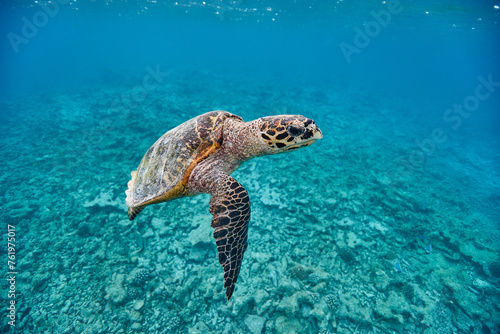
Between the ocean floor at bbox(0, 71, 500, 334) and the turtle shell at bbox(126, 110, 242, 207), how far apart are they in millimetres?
1867

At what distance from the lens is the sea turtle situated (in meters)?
2.18

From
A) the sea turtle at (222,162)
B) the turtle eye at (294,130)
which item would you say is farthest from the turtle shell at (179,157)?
the turtle eye at (294,130)

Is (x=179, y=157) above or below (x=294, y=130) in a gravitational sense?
below

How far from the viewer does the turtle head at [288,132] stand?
228cm

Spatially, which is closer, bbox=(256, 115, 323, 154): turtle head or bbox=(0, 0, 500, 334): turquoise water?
bbox=(256, 115, 323, 154): turtle head

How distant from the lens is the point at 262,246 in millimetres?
4496

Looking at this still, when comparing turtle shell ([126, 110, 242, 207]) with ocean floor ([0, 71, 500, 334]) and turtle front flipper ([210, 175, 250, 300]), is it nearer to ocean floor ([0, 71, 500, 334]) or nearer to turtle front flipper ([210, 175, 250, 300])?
turtle front flipper ([210, 175, 250, 300])

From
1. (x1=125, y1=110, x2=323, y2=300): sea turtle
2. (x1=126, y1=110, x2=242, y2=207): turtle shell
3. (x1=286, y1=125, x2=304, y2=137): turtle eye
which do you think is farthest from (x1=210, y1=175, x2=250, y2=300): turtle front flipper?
(x1=286, y1=125, x2=304, y2=137): turtle eye

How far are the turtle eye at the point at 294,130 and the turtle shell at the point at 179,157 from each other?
0.96 meters

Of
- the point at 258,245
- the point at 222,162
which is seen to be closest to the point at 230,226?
the point at 222,162

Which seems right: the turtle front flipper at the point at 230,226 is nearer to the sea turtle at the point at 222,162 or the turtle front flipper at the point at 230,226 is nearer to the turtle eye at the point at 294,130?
the sea turtle at the point at 222,162

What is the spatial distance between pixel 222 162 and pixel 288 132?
0.97 m

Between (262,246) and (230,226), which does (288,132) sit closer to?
(230,226)

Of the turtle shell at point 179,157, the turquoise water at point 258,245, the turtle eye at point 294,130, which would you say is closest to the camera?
the turtle eye at point 294,130
